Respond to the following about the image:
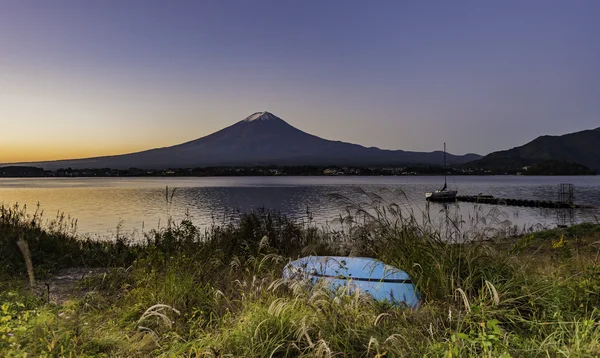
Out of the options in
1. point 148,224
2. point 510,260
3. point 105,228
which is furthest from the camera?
point 148,224

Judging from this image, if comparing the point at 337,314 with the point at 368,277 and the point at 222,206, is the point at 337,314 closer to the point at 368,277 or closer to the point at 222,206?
the point at 368,277

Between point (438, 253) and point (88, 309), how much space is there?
180 inches

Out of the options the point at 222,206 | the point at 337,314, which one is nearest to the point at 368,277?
the point at 337,314

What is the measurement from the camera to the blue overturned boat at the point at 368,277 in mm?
5082

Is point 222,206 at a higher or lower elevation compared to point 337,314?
lower

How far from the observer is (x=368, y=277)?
5594 millimetres

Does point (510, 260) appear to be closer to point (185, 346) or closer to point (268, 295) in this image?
point (268, 295)

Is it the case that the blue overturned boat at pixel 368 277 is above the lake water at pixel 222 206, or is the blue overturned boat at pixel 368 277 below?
above

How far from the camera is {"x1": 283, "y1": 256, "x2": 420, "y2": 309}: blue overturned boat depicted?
508cm

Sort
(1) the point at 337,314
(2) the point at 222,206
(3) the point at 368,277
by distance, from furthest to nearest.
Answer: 1. (2) the point at 222,206
2. (3) the point at 368,277
3. (1) the point at 337,314

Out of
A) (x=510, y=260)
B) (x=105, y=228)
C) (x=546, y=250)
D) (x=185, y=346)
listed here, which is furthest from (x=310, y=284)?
(x=105, y=228)

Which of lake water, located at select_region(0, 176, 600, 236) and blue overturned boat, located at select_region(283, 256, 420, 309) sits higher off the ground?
blue overturned boat, located at select_region(283, 256, 420, 309)

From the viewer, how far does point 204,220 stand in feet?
90.1

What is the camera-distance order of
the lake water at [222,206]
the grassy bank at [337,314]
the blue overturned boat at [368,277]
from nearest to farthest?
the grassy bank at [337,314] → the blue overturned boat at [368,277] → the lake water at [222,206]
